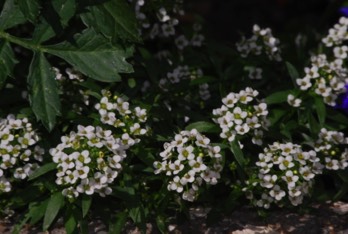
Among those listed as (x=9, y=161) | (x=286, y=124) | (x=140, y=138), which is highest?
(x=286, y=124)

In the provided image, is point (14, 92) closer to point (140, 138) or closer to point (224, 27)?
point (140, 138)

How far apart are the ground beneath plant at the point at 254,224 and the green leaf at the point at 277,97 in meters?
0.53

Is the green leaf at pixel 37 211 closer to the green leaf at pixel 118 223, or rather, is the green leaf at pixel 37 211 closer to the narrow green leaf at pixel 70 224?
the narrow green leaf at pixel 70 224

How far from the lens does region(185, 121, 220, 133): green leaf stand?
326 centimetres

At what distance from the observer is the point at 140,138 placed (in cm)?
327

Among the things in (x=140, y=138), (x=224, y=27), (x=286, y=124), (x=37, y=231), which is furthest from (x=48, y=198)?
(x=224, y=27)

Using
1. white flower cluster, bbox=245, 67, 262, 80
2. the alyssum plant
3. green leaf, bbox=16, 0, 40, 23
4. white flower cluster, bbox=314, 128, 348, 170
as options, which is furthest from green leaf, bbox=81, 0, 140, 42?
white flower cluster, bbox=314, 128, 348, 170

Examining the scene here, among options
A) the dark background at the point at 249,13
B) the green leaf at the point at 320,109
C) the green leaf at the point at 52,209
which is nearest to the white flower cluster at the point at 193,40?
the green leaf at the point at 320,109

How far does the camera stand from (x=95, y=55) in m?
3.22

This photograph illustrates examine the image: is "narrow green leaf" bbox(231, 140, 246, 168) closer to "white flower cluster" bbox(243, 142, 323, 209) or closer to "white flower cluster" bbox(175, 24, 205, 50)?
"white flower cluster" bbox(243, 142, 323, 209)

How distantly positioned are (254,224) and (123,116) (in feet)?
2.58

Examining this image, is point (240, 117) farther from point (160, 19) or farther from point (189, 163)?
point (160, 19)

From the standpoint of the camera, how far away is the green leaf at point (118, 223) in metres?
3.11

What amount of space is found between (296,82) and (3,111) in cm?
143
